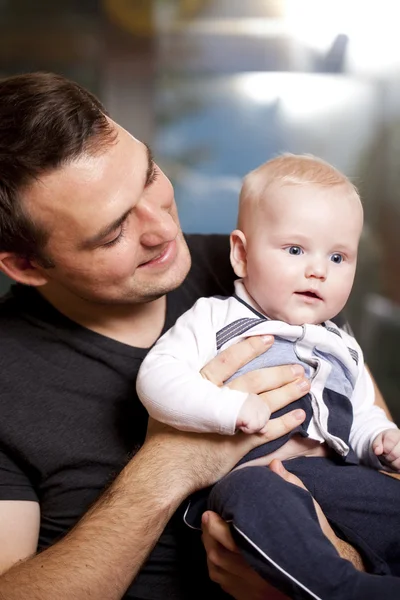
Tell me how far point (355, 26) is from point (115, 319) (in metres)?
1.50

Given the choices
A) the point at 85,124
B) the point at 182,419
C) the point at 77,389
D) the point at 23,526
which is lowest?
the point at 23,526

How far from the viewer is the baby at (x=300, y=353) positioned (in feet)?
4.16

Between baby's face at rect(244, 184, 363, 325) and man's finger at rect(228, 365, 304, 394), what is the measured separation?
88 mm

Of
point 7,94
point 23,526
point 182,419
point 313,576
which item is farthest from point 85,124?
point 313,576

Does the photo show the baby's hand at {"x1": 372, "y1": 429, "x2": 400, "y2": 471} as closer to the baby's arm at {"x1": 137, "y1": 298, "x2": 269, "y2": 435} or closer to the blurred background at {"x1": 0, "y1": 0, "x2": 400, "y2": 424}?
the baby's arm at {"x1": 137, "y1": 298, "x2": 269, "y2": 435}

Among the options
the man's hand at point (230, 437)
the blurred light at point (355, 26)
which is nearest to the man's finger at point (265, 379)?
the man's hand at point (230, 437)

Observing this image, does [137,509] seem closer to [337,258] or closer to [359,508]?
[359,508]

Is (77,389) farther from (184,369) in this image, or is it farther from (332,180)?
(332,180)

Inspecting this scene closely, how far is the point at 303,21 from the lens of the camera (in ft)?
8.45

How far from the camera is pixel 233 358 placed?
1324 millimetres

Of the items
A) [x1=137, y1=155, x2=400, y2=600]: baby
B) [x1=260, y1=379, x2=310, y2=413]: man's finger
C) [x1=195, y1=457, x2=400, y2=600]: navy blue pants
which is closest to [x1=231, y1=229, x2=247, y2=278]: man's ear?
[x1=137, y1=155, x2=400, y2=600]: baby

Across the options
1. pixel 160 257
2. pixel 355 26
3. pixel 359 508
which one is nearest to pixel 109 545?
pixel 359 508

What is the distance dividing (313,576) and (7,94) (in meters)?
1.03

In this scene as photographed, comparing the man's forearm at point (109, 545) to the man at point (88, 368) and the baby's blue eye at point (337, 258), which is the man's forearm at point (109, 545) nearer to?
A: the man at point (88, 368)
